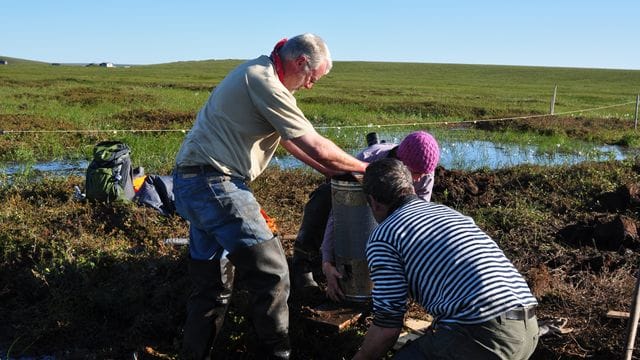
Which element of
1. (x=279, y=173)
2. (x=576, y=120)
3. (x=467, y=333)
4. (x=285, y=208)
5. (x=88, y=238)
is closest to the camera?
(x=467, y=333)

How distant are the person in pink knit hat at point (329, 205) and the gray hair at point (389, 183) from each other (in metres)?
0.69

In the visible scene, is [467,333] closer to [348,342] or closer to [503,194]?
[348,342]

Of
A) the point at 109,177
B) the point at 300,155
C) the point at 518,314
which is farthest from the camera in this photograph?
the point at 109,177

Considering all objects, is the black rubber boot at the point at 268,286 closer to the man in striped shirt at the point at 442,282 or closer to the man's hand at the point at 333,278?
the man's hand at the point at 333,278

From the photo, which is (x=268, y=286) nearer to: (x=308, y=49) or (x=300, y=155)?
(x=300, y=155)

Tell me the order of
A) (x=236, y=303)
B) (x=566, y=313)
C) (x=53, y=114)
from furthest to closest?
1. (x=53, y=114)
2. (x=236, y=303)
3. (x=566, y=313)

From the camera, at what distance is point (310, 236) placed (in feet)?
15.5

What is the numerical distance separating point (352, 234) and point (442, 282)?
48.2 inches

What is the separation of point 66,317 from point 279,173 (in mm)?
4615

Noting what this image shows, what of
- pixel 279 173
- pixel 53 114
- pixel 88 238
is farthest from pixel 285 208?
pixel 53 114

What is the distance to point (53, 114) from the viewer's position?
56.6ft

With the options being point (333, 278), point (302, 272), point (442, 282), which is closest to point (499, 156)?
point (302, 272)

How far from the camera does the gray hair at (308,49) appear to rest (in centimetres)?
333

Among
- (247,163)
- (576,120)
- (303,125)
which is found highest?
(303,125)
